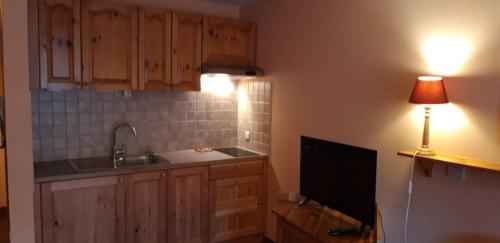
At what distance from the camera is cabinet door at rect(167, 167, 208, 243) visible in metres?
3.31

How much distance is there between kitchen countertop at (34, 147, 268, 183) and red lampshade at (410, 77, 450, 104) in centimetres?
190

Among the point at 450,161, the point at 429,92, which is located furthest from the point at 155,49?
the point at 450,161

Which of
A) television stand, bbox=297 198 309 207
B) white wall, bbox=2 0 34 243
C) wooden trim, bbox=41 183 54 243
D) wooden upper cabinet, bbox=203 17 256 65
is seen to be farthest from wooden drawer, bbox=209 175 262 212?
white wall, bbox=2 0 34 243

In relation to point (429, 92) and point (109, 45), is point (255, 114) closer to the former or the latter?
point (109, 45)

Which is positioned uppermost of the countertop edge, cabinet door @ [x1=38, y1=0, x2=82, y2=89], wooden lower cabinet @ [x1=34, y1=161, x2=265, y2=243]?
cabinet door @ [x1=38, y1=0, x2=82, y2=89]

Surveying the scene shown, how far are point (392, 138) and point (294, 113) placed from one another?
3.52 feet

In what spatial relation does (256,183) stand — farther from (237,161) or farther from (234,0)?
(234,0)

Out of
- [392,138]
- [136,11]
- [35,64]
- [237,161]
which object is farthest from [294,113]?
[35,64]

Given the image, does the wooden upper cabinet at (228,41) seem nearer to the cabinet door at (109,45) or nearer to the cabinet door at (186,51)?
the cabinet door at (186,51)

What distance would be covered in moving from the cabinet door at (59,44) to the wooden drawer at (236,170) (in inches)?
54.5

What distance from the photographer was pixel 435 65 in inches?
89.0

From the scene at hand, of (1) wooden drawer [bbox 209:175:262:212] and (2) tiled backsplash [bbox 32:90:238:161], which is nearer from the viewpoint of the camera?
(2) tiled backsplash [bbox 32:90:238:161]

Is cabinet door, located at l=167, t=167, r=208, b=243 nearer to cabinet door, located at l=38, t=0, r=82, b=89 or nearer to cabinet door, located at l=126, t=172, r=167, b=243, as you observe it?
cabinet door, located at l=126, t=172, r=167, b=243

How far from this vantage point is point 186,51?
3508 millimetres
